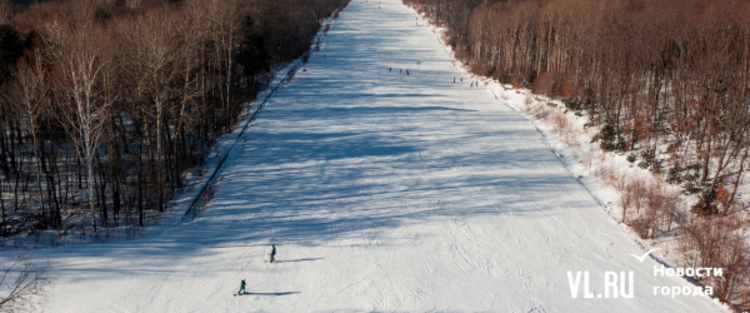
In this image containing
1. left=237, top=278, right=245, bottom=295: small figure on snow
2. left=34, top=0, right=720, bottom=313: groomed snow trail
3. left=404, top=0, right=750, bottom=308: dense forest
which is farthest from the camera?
left=404, top=0, right=750, bottom=308: dense forest

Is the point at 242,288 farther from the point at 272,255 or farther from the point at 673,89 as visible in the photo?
the point at 673,89

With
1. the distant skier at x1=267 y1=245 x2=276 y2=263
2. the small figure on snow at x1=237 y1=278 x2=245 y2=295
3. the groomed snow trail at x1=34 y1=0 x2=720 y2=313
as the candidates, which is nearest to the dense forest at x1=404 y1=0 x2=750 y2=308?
the groomed snow trail at x1=34 y1=0 x2=720 y2=313

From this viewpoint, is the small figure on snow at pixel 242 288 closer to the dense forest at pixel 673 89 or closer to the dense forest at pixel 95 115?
the dense forest at pixel 95 115

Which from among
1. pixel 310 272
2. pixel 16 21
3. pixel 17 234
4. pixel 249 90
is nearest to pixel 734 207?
pixel 310 272

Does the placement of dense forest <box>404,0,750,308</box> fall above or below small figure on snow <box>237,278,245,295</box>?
above

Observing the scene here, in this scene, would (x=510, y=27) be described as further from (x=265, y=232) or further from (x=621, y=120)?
(x=265, y=232)

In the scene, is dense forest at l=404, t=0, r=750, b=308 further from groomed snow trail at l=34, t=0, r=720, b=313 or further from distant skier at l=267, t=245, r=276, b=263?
distant skier at l=267, t=245, r=276, b=263

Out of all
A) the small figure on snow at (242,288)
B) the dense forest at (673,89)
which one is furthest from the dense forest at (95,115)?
the dense forest at (673,89)
